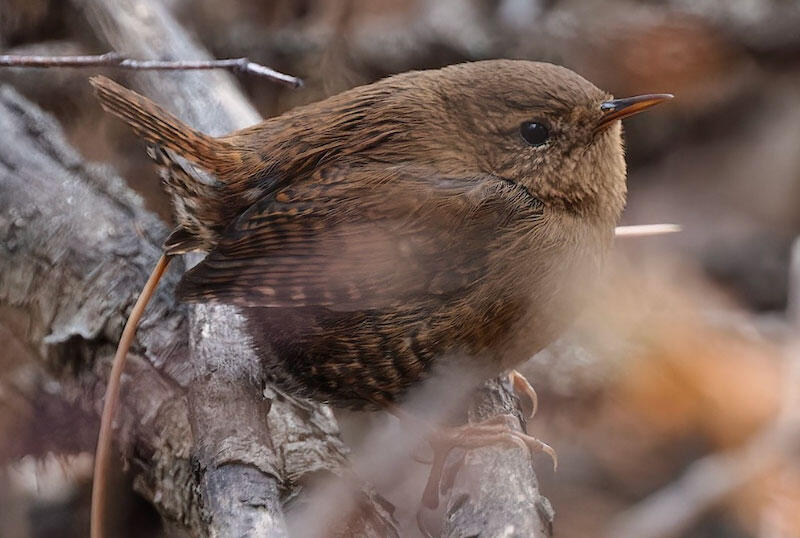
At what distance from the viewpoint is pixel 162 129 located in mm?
2230

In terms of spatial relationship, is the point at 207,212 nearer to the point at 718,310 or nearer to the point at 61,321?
the point at 61,321

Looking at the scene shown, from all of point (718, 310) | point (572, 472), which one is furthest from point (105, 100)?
point (718, 310)

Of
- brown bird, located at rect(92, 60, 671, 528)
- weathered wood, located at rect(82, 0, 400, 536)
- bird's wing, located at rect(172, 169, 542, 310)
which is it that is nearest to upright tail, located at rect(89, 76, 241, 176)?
brown bird, located at rect(92, 60, 671, 528)

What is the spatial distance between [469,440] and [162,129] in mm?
904

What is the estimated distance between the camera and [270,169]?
228 centimetres

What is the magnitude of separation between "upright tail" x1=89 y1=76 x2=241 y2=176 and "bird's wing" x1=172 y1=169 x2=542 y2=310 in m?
0.19

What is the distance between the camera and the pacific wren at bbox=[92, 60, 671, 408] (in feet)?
7.11

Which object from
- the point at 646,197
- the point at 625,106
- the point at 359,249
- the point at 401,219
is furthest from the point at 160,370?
the point at 646,197

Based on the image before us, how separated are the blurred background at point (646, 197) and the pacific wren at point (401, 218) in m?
0.53

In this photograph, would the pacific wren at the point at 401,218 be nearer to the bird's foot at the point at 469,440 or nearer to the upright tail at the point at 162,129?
the upright tail at the point at 162,129

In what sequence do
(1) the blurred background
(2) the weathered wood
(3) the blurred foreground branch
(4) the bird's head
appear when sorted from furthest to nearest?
(1) the blurred background < (4) the bird's head < (3) the blurred foreground branch < (2) the weathered wood

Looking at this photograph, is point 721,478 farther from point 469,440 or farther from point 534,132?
point 534,132

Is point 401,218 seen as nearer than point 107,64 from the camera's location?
No

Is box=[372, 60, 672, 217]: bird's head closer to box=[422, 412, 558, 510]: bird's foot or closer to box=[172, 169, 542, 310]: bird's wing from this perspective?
box=[172, 169, 542, 310]: bird's wing
